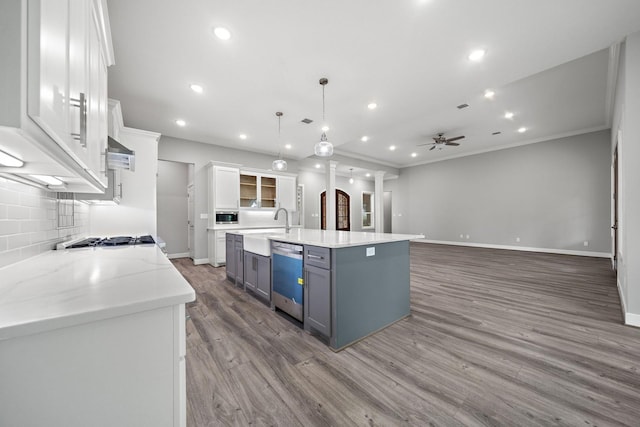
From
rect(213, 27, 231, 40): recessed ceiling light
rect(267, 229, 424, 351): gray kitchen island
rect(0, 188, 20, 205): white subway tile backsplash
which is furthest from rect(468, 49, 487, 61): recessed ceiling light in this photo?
rect(0, 188, 20, 205): white subway tile backsplash

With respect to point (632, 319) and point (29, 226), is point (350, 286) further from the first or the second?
point (632, 319)

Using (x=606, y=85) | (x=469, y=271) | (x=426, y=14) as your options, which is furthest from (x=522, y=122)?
(x=426, y=14)

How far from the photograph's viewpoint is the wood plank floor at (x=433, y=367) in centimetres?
142

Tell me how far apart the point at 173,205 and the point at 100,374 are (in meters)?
6.79

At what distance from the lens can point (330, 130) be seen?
519cm

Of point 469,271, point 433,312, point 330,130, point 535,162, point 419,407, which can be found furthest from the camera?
point 535,162

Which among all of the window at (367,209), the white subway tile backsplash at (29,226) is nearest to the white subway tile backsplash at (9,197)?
the white subway tile backsplash at (29,226)

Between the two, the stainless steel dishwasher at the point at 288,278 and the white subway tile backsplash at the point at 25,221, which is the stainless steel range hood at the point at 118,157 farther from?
the stainless steel dishwasher at the point at 288,278

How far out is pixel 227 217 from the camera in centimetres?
571

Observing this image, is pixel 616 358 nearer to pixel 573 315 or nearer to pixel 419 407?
pixel 573 315

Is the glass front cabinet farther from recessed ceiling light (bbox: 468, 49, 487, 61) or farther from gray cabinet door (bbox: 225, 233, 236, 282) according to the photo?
recessed ceiling light (bbox: 468, 49, 487, 61)

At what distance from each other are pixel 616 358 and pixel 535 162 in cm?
669

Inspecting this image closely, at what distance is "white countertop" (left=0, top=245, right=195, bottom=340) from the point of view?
62 centimetres

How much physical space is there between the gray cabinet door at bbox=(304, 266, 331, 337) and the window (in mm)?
8832
